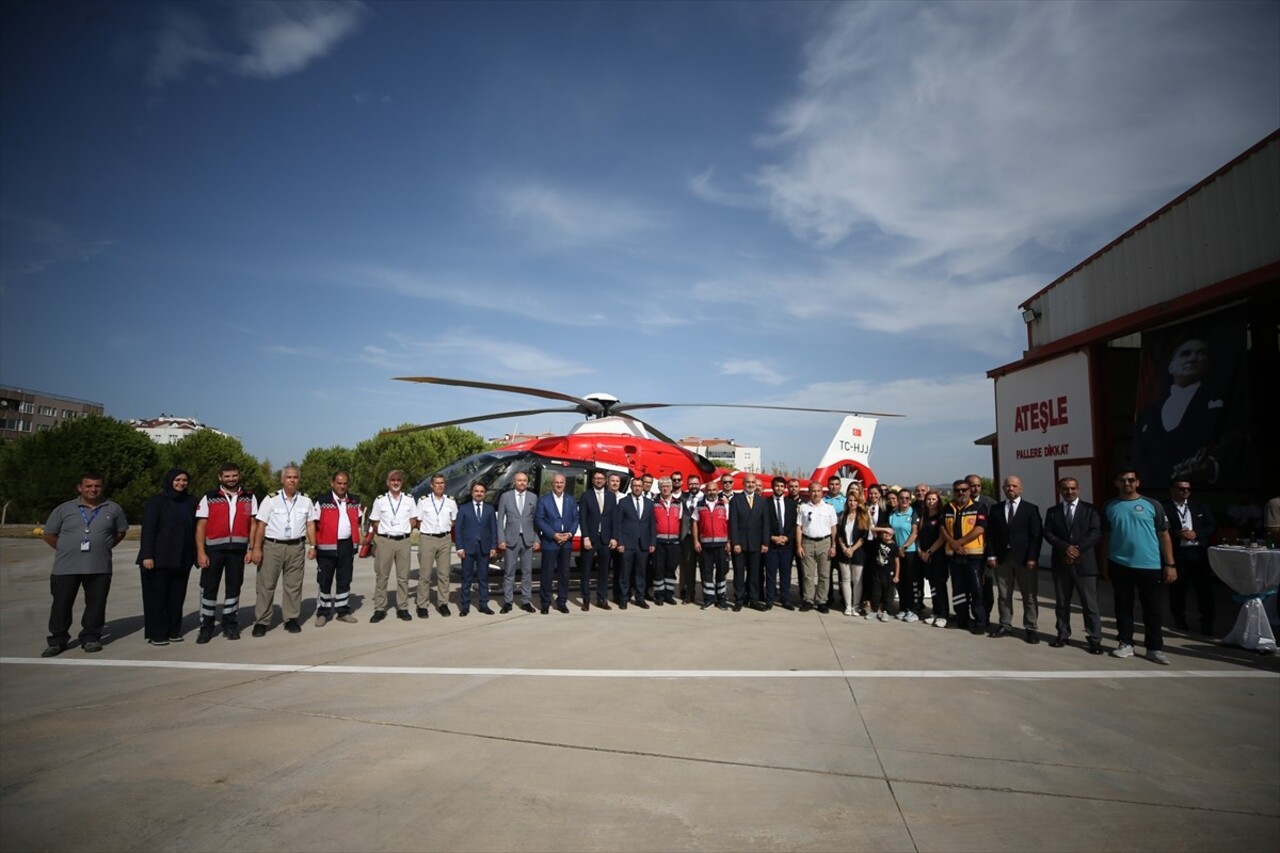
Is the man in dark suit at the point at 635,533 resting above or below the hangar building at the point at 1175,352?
below

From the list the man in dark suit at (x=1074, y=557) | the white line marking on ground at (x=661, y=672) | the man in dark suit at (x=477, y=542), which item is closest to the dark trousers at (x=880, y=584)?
the man in dark suit at (x=1074, y=557)

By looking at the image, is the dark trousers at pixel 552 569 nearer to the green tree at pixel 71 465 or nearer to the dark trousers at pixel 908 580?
the dark trousers at pixel 908 580

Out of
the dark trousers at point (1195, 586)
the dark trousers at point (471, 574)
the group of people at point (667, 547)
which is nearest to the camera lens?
the group of people at point (667, 547)

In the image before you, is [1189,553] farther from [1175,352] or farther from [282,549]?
[282,549]

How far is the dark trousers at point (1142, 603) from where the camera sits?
591 centimetres

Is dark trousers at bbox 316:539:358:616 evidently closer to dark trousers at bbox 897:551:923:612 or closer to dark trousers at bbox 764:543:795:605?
dark trousers at bbox 764:543:795:605

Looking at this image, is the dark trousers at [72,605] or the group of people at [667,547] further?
the group of people at [667,547]

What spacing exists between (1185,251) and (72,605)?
1505 cm

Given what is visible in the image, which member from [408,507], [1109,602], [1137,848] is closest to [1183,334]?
[1109,602]

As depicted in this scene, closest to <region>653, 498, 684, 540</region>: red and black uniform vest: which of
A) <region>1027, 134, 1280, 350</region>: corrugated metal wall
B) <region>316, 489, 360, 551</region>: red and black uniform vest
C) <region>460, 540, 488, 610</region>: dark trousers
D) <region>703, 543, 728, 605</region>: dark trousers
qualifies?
<region>703, 543, 728, 605</region>: dark trousers

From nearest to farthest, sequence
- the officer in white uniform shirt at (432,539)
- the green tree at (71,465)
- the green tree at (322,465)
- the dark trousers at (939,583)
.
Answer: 1. the dark trousers at (939,583)
2. the officer in white uniform shirt at (432,539)
3. the green tree at (71,465)
4. the green tree at (322,465)

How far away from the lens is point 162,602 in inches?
245

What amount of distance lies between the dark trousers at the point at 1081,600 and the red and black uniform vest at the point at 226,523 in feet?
27.0

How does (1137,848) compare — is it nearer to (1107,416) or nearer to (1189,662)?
(1189,662)
